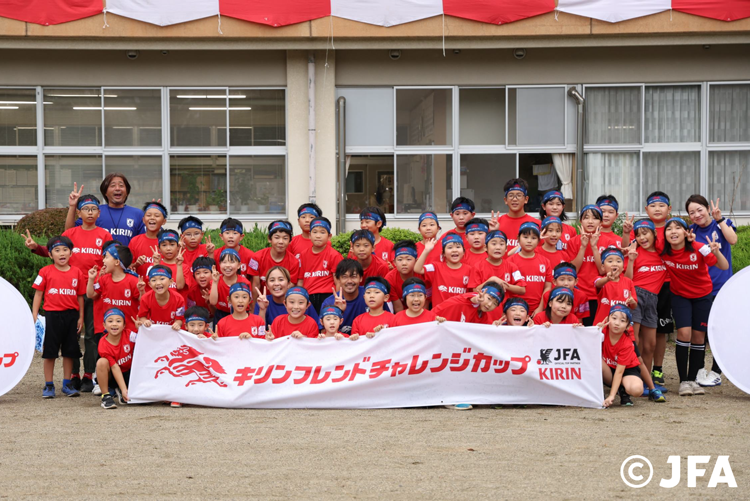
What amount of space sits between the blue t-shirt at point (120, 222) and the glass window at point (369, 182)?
21.9ft

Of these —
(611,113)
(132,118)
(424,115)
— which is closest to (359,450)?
(424,115)

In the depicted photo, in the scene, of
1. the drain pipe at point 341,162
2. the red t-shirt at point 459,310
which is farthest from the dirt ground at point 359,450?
the drain pipe at point 341,162

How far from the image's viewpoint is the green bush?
518 inches

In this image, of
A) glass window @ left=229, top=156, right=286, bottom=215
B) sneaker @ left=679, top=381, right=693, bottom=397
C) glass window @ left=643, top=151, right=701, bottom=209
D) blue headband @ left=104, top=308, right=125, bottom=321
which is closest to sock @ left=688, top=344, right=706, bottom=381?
sneaker @ left=679, top=381, right=693, bottom=397

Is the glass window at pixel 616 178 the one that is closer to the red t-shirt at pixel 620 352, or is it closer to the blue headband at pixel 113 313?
the red t-shirt at pixel 620 352

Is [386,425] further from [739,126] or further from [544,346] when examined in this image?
[739,126]

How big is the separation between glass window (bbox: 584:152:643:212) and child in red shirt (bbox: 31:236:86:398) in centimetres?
1034

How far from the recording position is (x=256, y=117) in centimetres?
1512

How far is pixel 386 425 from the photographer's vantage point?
6.43 metres

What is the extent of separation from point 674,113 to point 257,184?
331 inches

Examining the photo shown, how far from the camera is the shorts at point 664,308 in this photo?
8156mm

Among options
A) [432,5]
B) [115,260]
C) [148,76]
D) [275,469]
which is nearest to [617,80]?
[432,5]

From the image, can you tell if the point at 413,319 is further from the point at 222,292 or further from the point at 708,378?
the point at 708,378

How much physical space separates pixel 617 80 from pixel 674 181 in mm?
2328
